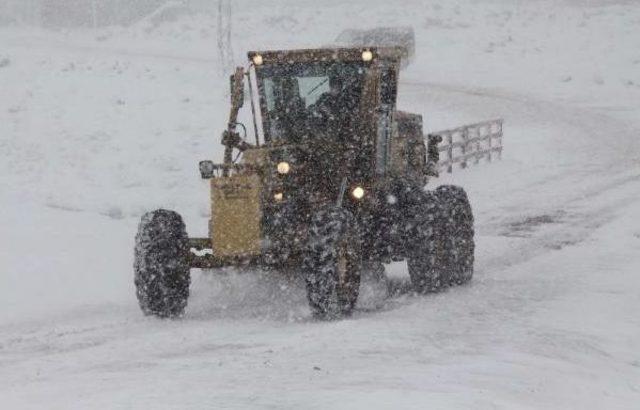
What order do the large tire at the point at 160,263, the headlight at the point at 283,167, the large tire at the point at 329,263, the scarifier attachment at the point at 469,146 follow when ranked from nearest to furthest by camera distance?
1. the large tire at the point at 329,263
2. the large tire at the point at 160,263
3. the headlight at the point at 283,167
4. the scarifier attachment at the point at 469,146

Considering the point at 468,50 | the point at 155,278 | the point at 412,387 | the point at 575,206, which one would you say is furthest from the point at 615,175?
the point at 468,50

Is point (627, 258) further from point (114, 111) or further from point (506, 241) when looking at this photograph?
Answer: point (114, 111)

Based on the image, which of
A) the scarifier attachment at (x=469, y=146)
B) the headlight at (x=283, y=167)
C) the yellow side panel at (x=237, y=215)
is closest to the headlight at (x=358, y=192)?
the headlight at (x=283, y=167)

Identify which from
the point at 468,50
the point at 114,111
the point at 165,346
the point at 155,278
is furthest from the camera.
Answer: the point at 468,50

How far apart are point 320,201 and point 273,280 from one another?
122 cm

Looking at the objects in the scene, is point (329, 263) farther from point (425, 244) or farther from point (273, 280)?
point (273, 280)

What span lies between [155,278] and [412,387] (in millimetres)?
4177

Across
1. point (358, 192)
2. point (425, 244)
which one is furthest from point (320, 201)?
point (425, 244)

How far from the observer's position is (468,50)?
47531mm

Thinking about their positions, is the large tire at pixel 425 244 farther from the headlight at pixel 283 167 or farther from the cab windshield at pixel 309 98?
the headlight at pixel 283 167

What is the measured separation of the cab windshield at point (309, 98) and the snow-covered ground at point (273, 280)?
160cm

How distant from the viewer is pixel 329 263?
378 inches

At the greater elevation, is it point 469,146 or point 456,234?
point 456,234

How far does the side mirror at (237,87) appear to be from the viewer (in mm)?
10750
